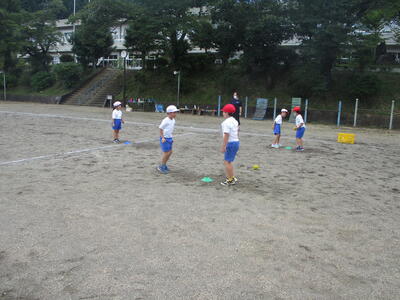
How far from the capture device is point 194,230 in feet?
16.2

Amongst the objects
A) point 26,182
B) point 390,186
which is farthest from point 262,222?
point 26,182

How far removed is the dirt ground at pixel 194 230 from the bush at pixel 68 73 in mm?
34504

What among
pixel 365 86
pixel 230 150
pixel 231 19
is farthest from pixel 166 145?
pixel 231 19

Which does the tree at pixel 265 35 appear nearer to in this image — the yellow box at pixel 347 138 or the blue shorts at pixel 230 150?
the yellow box at pixel 347 138

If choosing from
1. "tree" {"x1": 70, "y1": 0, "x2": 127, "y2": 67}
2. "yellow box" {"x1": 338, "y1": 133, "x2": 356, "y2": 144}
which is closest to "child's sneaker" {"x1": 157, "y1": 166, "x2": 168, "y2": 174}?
"yellow box" {"x1": 338, "y1": 133, "x2": 356, "y2": 144}

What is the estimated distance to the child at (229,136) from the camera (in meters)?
7.15

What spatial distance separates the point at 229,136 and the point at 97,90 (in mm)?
36115

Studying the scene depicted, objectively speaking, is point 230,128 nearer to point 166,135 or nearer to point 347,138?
point 166,135

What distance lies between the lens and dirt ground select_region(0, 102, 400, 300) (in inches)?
141

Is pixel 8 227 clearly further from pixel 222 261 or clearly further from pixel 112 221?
pixel 222 261

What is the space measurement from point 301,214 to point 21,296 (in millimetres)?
4051

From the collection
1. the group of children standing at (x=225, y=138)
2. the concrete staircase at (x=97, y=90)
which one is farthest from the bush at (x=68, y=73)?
the group of children standing at (x=225, y=138)

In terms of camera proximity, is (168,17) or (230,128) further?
(168,17)

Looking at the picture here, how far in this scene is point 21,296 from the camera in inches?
130
